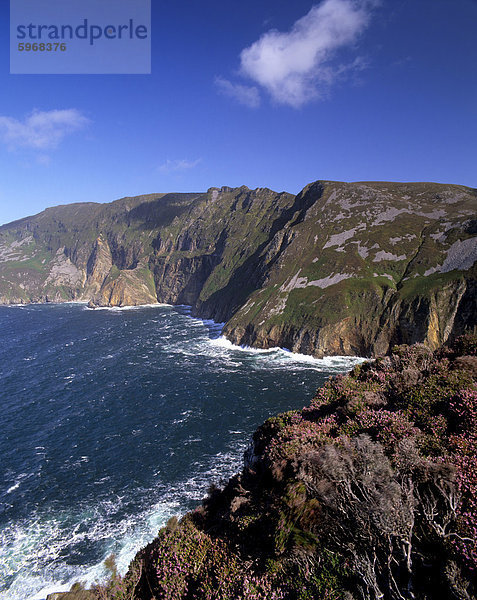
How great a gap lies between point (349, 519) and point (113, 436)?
2120 inches

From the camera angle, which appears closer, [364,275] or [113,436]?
[113,436]

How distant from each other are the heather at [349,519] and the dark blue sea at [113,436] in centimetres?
2138

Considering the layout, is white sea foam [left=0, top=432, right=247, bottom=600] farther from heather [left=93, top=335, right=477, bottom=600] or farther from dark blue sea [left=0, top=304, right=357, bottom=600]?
heather [left=93, top=335, right=477, bottom=600]

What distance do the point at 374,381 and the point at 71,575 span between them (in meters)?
34.9

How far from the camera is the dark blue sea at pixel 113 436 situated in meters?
35.3

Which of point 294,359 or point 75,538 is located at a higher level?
point 294,359

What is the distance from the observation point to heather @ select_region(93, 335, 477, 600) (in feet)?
40.0

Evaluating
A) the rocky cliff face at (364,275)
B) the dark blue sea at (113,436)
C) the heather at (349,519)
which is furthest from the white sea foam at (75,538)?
the rocky cliff face at (364,275)

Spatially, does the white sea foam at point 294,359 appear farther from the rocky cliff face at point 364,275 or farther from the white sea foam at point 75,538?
the white sea foam at point 75,538

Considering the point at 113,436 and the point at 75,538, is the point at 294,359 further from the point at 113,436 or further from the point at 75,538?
the point at 75,538

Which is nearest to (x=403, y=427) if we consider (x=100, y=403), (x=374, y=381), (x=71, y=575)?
(x=374, y=381)

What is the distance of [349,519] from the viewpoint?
1343cm

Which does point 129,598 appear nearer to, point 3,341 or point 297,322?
point 297,322

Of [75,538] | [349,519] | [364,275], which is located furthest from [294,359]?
[349,519]
